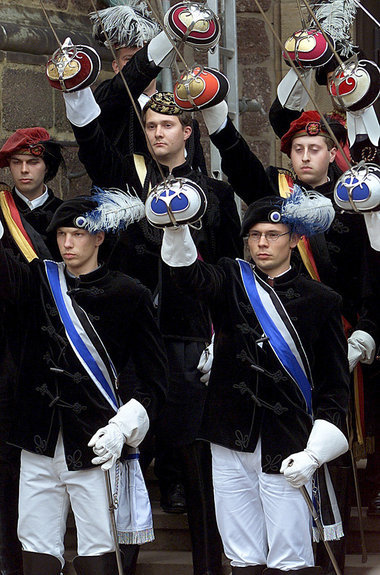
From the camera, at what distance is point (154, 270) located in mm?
6359

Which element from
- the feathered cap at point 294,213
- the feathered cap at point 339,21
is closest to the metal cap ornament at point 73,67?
the feathered cap at point 294,213

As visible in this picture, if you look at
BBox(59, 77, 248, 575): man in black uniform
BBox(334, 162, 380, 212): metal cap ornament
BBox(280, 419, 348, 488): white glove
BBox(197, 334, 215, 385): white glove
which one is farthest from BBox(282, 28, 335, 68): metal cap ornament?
BBox(280, 419, 348, 488): white glove

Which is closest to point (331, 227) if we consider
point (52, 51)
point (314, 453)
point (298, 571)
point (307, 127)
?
point (307, 127)

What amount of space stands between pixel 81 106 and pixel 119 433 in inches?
56.4

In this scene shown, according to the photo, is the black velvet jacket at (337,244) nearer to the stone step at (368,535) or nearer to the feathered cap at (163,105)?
the feathered cap at (163,105)

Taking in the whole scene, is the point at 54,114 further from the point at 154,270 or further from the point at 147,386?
the point at 147,386

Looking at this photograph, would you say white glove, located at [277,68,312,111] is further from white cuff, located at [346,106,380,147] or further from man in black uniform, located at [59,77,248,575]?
white cuff, located at [346,106,380,147]

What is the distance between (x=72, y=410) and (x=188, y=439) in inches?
27.2

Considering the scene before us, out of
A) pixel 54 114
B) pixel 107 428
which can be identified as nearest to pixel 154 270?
pixel 107 428

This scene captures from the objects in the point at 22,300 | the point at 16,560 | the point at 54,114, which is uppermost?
the point at 54,114

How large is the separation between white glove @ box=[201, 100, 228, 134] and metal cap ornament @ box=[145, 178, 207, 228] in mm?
977

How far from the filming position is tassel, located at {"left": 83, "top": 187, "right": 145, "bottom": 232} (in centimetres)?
568

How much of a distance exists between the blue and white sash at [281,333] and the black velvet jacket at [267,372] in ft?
0.08

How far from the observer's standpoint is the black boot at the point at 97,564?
5535mm
